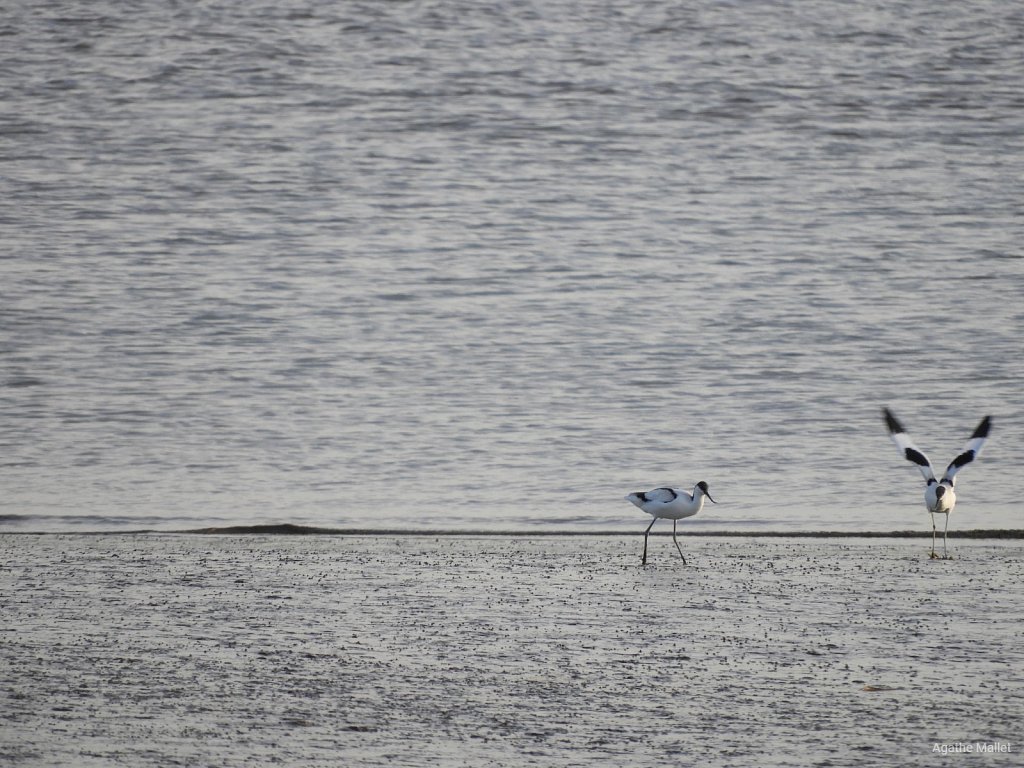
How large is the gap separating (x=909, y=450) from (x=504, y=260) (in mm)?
8667

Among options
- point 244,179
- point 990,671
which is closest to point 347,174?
point 244,179

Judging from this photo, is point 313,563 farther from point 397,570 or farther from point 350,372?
point 350,372

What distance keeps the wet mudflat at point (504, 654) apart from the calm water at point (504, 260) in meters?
1.51

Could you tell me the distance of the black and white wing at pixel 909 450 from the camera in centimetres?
849

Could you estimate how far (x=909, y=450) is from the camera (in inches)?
347

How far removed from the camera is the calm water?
1027 cm

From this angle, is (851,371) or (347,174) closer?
(851,371)

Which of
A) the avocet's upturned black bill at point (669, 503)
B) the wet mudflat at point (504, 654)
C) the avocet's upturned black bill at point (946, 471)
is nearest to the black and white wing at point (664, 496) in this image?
the avocet's upturned black bill at point (669, 503)

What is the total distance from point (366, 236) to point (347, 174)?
2.23 meters

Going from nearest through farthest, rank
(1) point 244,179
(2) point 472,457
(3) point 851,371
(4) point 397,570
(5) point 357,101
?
(4) point 397,570 → (2) point 472,457 → (3) point 851,371 → (1) point 244,179 → (5) point 357,101

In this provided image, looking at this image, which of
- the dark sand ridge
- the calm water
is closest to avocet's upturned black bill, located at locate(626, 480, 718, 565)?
the dark sand ridge

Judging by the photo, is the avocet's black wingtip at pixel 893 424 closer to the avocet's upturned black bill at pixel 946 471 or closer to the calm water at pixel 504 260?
the avocet's upturned black bill at pixel 946 471

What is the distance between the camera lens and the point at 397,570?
7254 mm

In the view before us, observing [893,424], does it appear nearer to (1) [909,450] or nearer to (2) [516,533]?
(1) [909,450]
